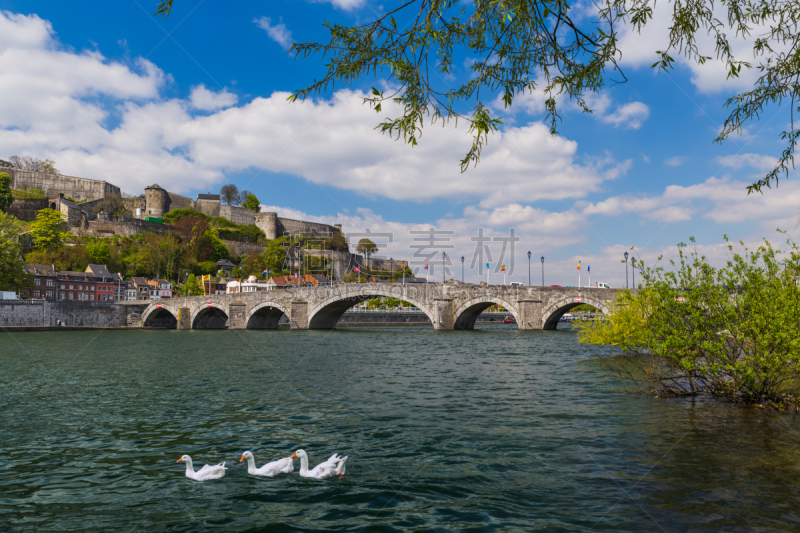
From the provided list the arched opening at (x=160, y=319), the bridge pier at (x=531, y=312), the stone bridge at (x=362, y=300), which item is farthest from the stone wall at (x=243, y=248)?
the bridge pier at (x=531, y=312)

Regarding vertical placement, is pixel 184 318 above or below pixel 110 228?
below

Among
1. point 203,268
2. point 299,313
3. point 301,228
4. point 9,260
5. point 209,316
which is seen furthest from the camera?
point 301,228

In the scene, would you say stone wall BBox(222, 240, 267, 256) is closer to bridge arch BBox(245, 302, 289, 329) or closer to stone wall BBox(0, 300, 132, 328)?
stone wall BBox(0, 300, 132, 328)

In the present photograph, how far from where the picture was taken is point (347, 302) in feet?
154

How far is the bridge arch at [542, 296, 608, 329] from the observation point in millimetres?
34156

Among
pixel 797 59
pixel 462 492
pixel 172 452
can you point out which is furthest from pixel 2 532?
pixel 797 59

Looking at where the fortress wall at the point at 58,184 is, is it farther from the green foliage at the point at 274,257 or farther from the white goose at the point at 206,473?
the white goose at the point at 206,473

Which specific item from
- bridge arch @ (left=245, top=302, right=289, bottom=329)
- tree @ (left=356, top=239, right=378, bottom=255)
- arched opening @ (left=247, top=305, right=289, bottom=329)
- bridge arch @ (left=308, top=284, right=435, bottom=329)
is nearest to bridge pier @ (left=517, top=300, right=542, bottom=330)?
bridge arch @ (left=308, top=284, right=435, bottom=329)

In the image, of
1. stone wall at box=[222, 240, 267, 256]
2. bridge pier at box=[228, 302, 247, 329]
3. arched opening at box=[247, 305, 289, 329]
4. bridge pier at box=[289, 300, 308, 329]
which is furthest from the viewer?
stone wall at box=[222, 240, 267, 256]

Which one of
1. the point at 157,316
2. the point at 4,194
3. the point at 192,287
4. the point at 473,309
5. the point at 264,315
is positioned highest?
the point at 4,194

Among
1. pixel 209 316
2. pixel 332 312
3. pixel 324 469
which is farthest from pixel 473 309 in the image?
pixel 324 469

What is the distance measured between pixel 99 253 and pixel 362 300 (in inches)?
1654

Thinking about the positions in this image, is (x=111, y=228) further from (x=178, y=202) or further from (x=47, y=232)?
(x=178, y=202)

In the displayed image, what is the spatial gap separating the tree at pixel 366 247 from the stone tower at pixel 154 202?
36.3m
